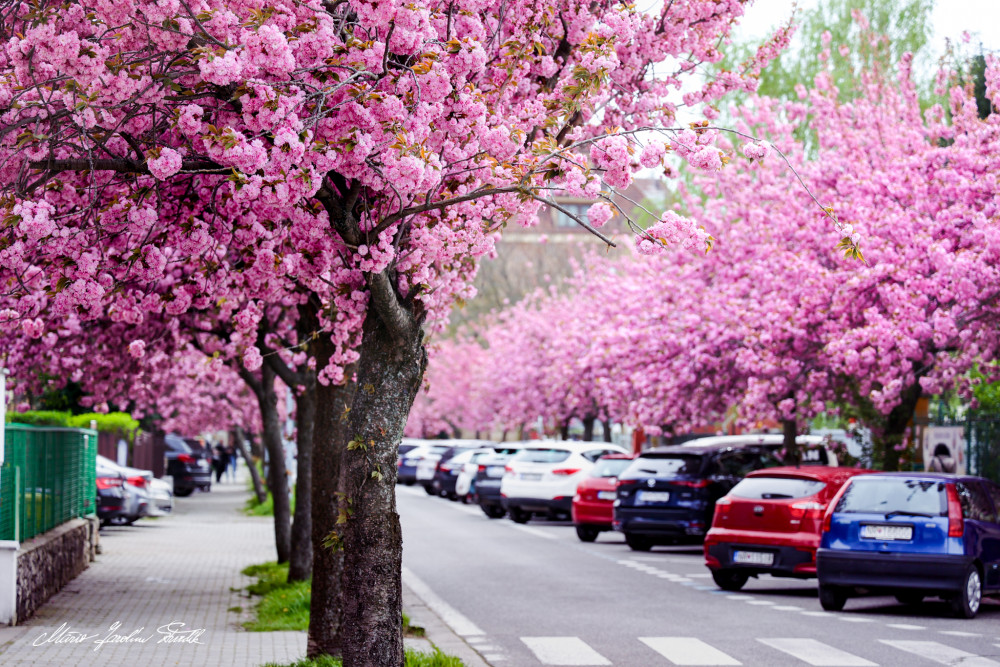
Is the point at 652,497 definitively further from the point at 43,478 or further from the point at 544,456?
the point at 43,478

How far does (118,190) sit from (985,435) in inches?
754

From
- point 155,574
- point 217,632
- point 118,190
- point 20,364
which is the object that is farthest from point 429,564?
point 118,190

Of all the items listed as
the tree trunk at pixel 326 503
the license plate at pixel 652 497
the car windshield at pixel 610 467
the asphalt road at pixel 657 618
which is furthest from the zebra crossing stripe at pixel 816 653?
the car windshield at pixel 610 467

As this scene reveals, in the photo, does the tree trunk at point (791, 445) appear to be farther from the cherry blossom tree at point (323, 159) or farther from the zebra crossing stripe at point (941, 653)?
the cherry blossom tree at point (323, 159)

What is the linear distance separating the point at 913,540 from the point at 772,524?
2483 millimetres

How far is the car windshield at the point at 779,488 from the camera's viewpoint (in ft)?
53.4

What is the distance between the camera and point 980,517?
564 inches

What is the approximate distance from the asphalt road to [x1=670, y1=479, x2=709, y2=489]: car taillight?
1137 mm

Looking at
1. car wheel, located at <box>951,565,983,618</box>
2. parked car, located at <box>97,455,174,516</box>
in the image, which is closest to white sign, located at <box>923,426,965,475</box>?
car wheel, located at <box>951,565,983,618</box>

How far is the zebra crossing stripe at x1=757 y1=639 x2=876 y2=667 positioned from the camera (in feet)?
34.8

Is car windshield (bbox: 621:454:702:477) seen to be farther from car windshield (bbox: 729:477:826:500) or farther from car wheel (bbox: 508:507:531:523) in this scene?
car wheel (bbox: 508:507:531:523)

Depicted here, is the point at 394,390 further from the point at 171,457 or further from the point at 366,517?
the point at 171,457

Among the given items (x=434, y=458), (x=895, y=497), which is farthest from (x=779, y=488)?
(x=434, y=458)

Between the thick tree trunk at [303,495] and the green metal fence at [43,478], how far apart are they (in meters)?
2.67
